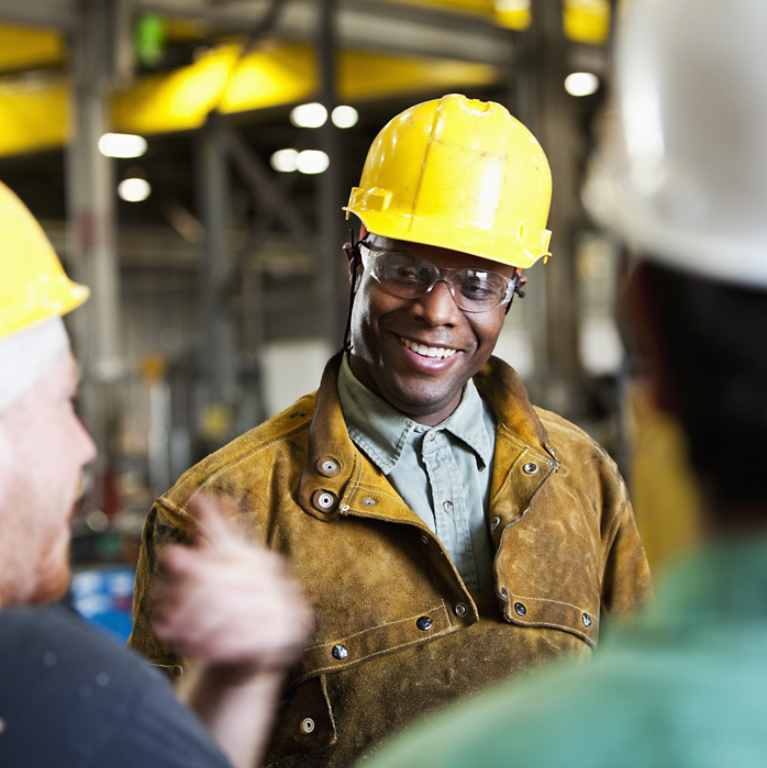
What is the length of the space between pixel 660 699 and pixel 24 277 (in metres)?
0.97

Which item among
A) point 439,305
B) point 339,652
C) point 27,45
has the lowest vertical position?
A: point 27,45

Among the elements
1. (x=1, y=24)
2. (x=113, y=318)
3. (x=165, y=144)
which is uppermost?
(x=1, y=24)

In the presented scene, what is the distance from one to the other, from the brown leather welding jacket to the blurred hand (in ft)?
2.15

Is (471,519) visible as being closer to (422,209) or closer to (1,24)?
(422,209)

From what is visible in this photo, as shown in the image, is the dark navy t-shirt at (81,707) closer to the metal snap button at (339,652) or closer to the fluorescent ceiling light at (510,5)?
the metal snap button at (339,652)

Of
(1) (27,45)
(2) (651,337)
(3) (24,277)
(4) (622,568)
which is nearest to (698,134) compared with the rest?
(2) (651,337)

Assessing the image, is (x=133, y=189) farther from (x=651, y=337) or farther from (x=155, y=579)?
(x=651, y=337)

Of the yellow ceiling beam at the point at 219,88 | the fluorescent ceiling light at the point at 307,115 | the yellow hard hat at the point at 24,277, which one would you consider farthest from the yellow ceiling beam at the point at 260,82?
the yellow hard hat at the point at 24,277

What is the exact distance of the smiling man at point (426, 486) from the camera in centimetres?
223

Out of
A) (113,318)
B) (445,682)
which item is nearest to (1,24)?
(113,318)

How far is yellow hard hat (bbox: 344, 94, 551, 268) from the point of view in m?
2.45

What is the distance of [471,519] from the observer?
2426mm

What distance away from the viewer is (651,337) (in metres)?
1.00

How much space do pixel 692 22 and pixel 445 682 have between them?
1631 millimetres
